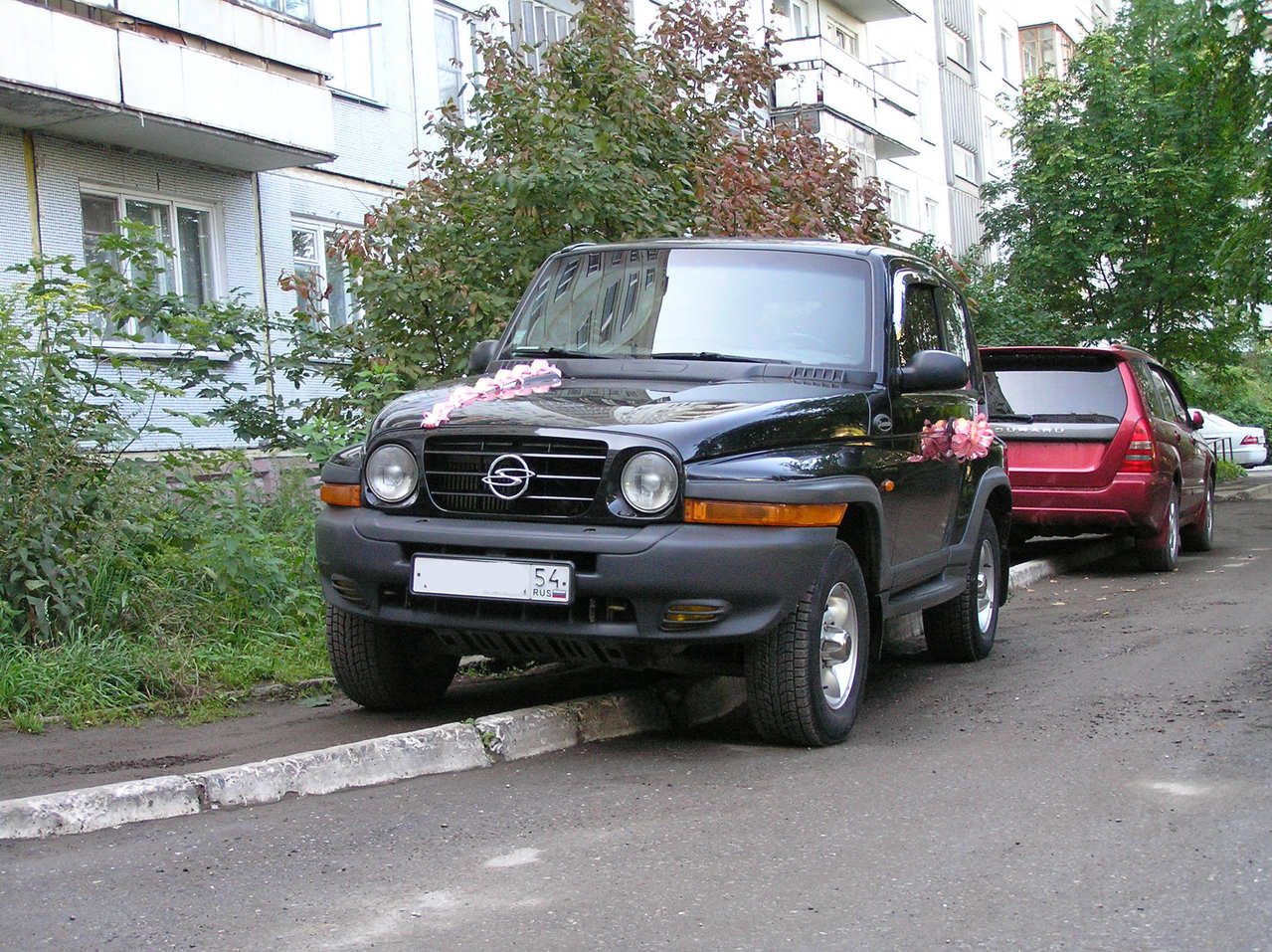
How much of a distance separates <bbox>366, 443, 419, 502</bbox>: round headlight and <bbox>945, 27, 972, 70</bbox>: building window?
41.6 metres

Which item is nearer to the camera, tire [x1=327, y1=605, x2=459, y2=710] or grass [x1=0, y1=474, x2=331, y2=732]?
tire [x1=327, y1=605, x2=459, y2=710]

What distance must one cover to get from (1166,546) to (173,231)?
10.2 meters

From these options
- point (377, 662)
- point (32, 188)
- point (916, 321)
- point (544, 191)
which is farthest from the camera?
point (32, 188)

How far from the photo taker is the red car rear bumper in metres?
11.9

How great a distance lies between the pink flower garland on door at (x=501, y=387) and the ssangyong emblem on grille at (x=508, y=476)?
13.5 inches

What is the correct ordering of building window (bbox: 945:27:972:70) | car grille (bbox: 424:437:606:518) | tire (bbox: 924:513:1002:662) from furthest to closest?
building window (bbox: 945:27:972:70), tire (bbox: 924:513:1002:662), car grille (bbox: 424:437:606:518)

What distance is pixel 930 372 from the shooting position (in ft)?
21.4

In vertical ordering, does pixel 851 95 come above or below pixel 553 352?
above

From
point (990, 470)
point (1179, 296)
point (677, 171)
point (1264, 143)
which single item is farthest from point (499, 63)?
point (1179, 296)

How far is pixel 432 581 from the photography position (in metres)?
5.50

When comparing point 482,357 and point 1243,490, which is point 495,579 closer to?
point 482,357

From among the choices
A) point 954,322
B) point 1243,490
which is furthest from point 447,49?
point 954,322

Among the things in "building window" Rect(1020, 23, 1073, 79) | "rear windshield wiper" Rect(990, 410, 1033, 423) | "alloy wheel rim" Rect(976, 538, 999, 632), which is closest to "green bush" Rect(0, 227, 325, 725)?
"alloy wheel rim" Rect(976, 538, 999, 632)

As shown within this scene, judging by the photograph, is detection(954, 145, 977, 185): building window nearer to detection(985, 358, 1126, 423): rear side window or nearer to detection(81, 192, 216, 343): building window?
detection(81, 192, 216, 343): building window
